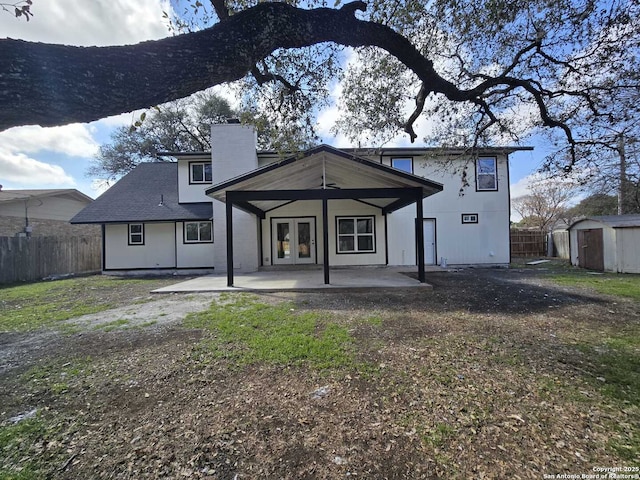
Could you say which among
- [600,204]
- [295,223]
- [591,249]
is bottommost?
[591,249]

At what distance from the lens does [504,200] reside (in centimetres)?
1329

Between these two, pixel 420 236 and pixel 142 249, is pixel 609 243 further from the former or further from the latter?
pixel 142 249

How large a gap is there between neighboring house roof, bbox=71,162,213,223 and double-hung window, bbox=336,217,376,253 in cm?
611

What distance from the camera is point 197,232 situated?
14.0m

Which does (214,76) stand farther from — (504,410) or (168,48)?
(504,410)

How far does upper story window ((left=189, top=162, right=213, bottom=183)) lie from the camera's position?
14.1m

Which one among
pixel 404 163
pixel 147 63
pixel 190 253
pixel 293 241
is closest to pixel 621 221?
pixel 404 163

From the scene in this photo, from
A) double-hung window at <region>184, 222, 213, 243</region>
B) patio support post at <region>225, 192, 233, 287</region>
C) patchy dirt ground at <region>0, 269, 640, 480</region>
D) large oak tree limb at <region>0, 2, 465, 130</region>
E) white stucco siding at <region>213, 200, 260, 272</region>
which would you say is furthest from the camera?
double-hung window at <region>184, 222, 213, 243</region>

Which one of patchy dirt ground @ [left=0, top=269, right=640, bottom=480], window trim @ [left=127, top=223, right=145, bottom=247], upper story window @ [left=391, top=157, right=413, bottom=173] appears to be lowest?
patchy dirt ground @ [left=0, top=269, right=640, bottom=480]

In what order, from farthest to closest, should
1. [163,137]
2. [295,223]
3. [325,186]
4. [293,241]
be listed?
[163,137] < [293,241] < [295,223] < [325,186]

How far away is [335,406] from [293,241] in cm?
1118

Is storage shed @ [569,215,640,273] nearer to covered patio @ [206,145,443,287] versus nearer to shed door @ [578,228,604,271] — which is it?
shed door @ [578,228,604,271]

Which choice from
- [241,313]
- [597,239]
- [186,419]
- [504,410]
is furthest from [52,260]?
[597,239]

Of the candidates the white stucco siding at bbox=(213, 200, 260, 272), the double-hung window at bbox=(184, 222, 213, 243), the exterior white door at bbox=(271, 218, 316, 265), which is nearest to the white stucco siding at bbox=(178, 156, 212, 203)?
the double-hung window at bbox=(184, 222, 213, 243)
